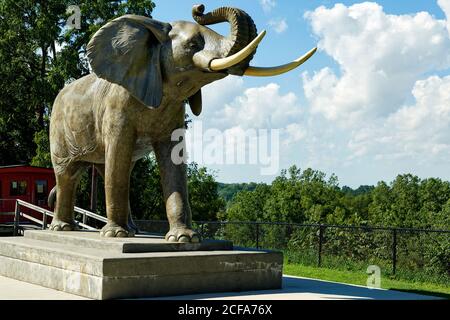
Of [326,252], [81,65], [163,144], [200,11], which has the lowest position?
[326,252]

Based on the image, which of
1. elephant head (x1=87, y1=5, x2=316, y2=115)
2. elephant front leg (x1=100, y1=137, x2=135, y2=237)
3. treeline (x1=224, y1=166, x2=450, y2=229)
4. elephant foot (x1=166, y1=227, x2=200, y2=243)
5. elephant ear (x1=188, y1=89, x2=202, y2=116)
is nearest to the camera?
elephant head (x1=87, y1=5, x2=316, y2=115)

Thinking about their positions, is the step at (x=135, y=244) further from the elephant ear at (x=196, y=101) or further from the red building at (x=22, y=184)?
the red building at (x=22, y=184)

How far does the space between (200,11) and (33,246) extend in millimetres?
4068

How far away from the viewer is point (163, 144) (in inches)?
376

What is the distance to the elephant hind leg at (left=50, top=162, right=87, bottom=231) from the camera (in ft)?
36.1

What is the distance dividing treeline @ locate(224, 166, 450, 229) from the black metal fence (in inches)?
1547

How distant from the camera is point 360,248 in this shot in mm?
17109

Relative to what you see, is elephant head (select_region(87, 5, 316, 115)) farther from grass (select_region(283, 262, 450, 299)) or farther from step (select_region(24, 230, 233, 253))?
grass (select_region(283, 262, 450, 299))

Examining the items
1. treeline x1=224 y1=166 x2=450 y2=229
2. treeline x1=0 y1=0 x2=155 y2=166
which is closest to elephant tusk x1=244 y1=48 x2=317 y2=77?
treeline x1=0 y1=0 x2=155 y2=166

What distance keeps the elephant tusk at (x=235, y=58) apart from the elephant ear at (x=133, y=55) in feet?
3.23

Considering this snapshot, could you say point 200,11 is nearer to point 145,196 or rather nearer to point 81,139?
point 81,139
